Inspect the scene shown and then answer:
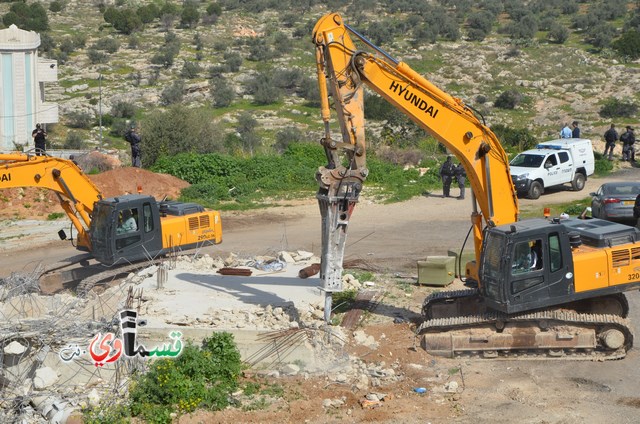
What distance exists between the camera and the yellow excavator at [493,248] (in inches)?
644

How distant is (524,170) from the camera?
32656 millimetres

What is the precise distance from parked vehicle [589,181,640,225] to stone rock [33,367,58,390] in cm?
1757

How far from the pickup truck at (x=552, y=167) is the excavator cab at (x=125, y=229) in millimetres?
14739

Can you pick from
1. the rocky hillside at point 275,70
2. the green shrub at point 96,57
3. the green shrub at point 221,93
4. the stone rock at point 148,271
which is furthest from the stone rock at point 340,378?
the green shrub at point 96,57

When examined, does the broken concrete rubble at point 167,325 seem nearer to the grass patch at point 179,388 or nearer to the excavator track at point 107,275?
the grass patch at point 179,388

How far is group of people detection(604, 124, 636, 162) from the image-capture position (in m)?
37.5

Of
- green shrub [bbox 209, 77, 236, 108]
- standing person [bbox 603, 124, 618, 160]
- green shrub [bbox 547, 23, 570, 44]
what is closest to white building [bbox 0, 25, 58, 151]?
green shrub [bbox 209, 77, 236, 108]

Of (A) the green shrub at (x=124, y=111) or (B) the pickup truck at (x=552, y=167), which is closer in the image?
(B) the pickup truck at (x=552, y=167)

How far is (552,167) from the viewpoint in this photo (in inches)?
1294

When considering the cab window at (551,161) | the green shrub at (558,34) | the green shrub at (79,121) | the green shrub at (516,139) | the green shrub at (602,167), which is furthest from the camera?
the green shrub at (558,34)

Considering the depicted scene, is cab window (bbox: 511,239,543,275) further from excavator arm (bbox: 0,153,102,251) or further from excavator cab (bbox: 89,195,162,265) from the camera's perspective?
excavator arm (bbox: 0,153,102,251)

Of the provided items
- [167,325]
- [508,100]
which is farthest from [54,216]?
[508,100]

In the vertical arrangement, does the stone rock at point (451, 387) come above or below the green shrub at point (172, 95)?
above

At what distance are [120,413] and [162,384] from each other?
0.75 meters
